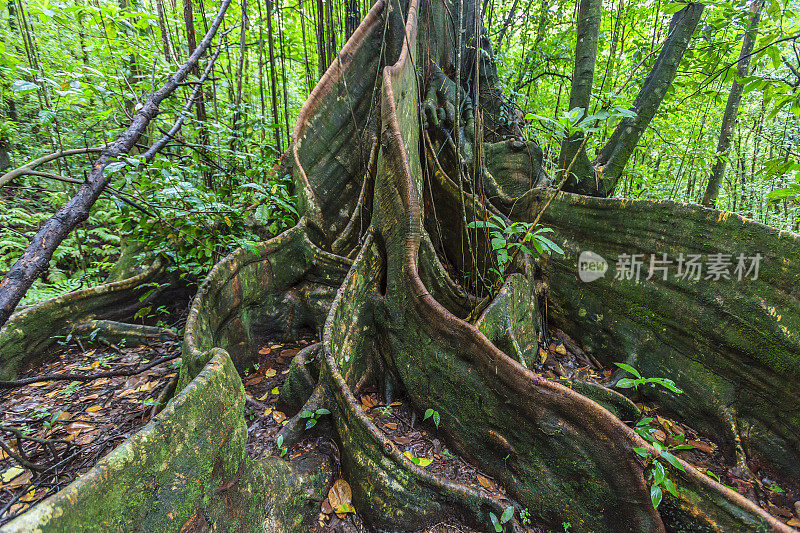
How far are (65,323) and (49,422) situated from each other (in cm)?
134

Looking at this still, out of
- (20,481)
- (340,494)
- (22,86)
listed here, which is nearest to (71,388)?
(20,481)

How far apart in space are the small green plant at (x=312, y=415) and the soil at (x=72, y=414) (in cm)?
107

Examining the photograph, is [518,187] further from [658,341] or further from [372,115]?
[658,341]

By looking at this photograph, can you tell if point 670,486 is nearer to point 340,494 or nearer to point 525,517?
point 525,517

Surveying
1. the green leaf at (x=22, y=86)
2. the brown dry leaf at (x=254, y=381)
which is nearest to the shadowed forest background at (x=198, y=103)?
the green leaf at (x=22, y=86)

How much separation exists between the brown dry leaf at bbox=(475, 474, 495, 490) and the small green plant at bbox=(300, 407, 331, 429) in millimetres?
1128

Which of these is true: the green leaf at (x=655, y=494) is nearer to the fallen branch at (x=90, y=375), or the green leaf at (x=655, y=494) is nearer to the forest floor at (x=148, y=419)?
the forest floor at (x=148, y=419)

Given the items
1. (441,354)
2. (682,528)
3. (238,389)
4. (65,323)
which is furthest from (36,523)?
(65,323)

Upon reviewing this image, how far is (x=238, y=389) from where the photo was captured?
1827mm

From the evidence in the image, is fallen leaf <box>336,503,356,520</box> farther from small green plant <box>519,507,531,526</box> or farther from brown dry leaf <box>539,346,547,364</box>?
brown dry leaf <box>539,346,547,364</box>

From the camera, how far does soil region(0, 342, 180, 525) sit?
1.95m

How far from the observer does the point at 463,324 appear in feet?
7.85

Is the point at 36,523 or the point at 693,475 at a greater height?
the point at 36,523

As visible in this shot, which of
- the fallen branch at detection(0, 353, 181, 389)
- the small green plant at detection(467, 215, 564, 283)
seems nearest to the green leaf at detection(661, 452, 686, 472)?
the small green plant at detection(467, 215, 564, 283)
